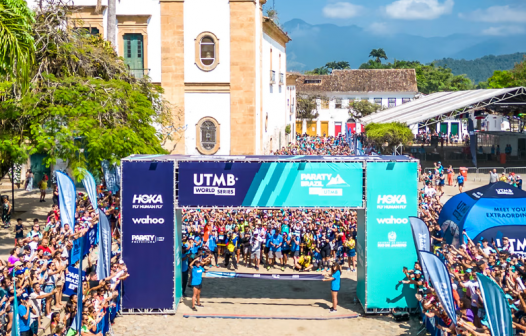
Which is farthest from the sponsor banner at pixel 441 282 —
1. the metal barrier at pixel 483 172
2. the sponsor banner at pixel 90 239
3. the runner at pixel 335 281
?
the metal barrier at pixel 483 172

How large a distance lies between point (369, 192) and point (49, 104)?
1065 cm

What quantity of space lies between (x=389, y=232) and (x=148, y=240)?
558 centimetres

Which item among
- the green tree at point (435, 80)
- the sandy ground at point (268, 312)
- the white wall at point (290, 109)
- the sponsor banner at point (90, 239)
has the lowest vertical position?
the sandy ground at point (268, 312)

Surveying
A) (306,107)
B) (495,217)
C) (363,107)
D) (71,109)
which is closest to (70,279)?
(71,109)

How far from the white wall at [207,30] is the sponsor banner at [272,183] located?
1576 centimetres

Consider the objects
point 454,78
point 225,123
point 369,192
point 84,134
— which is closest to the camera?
point 369,192

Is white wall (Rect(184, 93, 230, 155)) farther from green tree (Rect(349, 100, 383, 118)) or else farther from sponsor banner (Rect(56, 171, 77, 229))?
green tree (Rect(349, 100, 383, 118))

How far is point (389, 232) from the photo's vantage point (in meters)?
14.3

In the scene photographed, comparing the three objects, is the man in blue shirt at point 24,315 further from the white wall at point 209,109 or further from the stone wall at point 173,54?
the white wall at point 209,109

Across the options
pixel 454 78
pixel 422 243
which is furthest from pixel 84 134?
pixel 454 78

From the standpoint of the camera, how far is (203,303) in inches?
594

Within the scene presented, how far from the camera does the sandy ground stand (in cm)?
1333

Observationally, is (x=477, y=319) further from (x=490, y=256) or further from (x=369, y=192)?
(x=369, y=192)

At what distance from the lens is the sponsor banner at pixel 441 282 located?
10.5m
